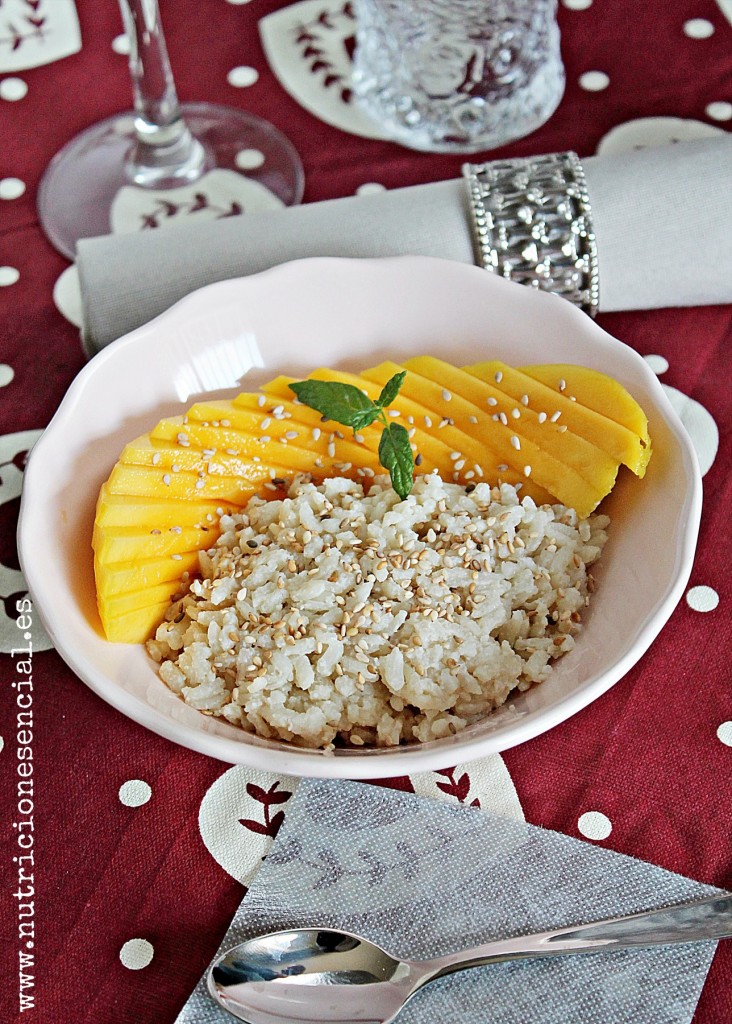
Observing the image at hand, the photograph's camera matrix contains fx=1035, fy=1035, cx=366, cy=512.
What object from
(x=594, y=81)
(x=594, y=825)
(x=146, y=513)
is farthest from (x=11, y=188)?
(x=594, y=825)

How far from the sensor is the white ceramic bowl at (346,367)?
1.28 meters

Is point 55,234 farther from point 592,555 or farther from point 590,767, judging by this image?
point 590,767

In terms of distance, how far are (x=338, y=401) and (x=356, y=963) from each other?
76cm

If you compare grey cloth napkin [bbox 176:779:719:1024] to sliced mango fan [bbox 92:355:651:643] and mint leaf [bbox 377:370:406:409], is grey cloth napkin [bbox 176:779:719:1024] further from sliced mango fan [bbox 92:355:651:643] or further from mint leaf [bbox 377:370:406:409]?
mint leaf [bbox 377:370:406:409]

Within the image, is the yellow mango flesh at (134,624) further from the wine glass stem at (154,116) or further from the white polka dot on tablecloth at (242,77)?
the white polka dot on tablecloth at (242,77)

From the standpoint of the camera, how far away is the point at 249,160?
2.13 m

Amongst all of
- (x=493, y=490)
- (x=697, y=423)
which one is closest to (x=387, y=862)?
(x=493, y=490)

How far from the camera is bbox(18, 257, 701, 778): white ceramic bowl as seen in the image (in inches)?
50.3

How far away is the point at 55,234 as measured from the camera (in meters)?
2.04

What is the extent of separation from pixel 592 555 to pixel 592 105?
3.77 ft

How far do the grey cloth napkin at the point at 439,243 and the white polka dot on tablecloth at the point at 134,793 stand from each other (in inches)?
31.4

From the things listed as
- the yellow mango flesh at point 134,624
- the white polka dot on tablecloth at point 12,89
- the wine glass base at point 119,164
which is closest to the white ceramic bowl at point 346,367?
the yellow mango flesh at point 134,624

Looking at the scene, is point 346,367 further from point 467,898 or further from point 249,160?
point 467,898

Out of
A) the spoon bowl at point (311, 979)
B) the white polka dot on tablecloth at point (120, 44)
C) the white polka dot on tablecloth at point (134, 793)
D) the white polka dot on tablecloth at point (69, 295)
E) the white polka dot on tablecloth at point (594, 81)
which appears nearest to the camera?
the spoon bowl at point (311, 979)
